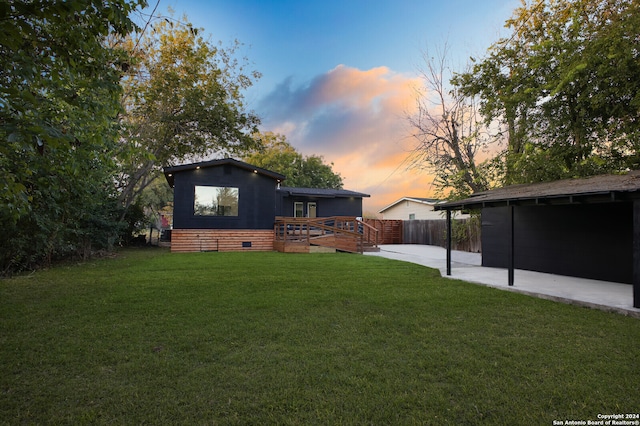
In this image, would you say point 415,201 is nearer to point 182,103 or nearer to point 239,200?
point 239,200

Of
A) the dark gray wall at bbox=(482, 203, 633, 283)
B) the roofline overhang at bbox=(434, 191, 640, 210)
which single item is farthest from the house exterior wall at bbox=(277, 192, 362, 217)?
the roofline overhang at bbox=(434, 191, 640, 210)

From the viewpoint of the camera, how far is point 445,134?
1318 centimetres

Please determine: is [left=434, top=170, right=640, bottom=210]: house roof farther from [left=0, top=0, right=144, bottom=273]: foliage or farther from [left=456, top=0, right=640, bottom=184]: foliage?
[left=0, top=0, right=144, bottom=273]: foliage

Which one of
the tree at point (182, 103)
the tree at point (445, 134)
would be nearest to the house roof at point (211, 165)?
the tree at point (182, 103)

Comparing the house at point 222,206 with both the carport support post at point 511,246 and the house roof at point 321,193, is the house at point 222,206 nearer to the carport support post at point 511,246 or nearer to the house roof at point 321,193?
the house roof at point 321,193

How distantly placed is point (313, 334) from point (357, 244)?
9913mm

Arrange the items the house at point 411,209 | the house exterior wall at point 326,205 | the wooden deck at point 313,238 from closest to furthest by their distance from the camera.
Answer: the wooden deck at point 313,238, the house exterior wall at point 326,205, the house at point 411,209

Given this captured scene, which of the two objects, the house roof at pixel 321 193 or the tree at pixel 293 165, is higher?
the tree at pixel 293 165

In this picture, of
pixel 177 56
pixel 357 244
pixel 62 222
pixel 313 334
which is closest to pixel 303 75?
pixel 177 56

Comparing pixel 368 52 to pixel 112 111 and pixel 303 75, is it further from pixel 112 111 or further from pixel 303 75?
pixel 112 111

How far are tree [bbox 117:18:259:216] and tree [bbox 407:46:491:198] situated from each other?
773cm

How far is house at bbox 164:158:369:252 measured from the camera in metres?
12.7

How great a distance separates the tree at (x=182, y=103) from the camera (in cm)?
1259

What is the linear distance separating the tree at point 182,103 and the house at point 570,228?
35.0 feet
